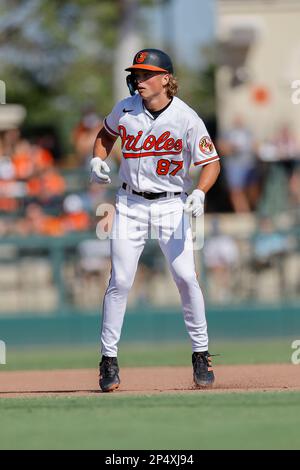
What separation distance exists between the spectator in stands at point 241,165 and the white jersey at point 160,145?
26.8 ft

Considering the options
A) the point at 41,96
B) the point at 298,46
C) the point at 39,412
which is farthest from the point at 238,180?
the point at 41,96

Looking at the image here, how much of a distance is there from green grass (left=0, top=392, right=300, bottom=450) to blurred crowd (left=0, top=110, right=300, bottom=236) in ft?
25.8

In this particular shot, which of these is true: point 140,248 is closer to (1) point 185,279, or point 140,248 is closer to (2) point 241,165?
(1) point 185,279

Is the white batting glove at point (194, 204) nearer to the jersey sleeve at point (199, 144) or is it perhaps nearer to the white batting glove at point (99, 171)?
the jersey sleeve at point (199, 144)

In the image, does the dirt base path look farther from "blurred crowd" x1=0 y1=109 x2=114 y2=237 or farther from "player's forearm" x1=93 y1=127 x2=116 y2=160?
"blurred crowd" x1=0 y1=109 x2=114 y2=237

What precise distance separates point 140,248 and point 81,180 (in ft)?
26.8

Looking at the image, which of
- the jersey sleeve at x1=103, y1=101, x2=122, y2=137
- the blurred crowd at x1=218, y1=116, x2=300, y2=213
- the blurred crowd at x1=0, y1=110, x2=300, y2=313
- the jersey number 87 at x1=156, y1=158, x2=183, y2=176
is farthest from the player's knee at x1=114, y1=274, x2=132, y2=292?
the blurred crowd at x1=218, y1=116, x2=300, y2=213

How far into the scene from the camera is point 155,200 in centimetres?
645

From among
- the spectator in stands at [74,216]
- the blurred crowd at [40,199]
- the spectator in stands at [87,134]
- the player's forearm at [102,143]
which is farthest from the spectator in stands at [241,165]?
the player's forearm at [102,143]

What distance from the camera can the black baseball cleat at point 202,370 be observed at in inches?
259

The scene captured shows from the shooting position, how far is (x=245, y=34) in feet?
59.3

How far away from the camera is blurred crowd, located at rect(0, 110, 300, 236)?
13938mm

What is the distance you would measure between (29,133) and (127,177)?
13677 mm

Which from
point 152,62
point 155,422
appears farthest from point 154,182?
point 155,422
